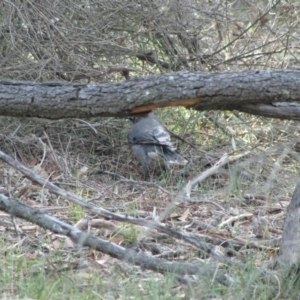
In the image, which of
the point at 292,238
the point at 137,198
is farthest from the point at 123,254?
the point at 137,198

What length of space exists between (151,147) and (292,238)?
226cm

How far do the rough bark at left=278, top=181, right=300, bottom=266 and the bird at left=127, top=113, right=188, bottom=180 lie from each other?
209 cm

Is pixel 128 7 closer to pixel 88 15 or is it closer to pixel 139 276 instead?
pixel 88 15

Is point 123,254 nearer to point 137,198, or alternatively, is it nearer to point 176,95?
point 176,95

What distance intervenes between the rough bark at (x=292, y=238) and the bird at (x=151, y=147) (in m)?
2.09

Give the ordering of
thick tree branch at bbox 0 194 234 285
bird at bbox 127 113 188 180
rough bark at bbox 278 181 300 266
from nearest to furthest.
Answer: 1. thick tree branch at bbox 0 194 234 285
2. rough bark at bbox 278 181 300 266
3. bird at bbox 127 113 188 180

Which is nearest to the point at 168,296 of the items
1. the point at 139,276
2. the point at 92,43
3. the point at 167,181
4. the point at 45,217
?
the point at 139,276

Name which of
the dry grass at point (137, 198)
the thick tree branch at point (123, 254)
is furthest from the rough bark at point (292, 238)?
the thick tree branch at point (123, 254)

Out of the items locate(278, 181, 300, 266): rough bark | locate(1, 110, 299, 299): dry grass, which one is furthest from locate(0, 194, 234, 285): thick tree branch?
locate(278, 181, 300, 266): rough bark

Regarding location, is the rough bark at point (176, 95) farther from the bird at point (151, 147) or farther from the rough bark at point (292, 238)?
the bird at point (151, 147)

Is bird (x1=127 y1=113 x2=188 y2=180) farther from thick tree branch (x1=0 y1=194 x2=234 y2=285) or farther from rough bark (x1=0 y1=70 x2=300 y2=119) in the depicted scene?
thick tree branch (x1=0 y1=194 x2=234 y2=285)

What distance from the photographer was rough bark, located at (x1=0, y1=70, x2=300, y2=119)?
3570 millimetres

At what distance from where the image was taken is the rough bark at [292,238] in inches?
135

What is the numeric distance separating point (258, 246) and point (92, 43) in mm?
2551
